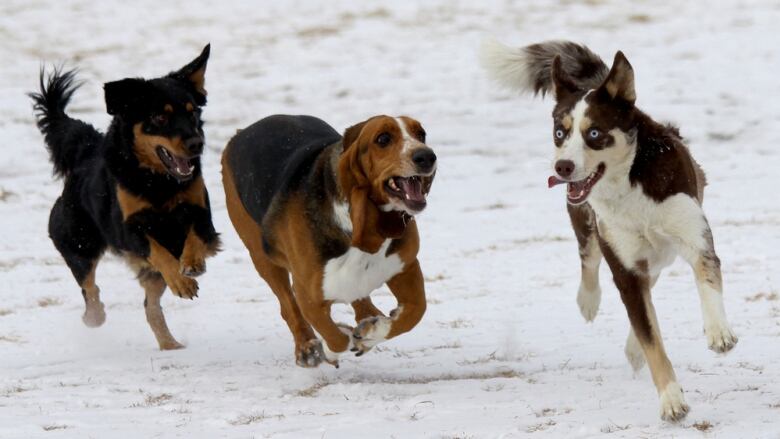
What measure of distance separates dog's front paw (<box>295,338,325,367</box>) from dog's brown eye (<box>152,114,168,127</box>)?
1.67 m

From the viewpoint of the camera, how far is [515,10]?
76.3 ft

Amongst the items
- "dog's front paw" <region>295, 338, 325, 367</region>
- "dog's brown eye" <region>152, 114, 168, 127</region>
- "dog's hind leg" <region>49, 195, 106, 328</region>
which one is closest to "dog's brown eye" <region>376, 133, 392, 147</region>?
"dog's front paw" <region>295, 338, 325, 367</region>

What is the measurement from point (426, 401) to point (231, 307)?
3569mm

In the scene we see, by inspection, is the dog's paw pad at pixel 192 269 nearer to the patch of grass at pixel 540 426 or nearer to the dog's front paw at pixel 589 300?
the dog's front paw at pixel 589 300

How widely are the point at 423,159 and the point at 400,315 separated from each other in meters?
1.00

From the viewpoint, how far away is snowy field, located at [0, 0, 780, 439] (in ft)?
17.8

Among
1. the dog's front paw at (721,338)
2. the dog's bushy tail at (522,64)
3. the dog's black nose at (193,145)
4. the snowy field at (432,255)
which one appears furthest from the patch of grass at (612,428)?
the dog's black nose at (193,145)

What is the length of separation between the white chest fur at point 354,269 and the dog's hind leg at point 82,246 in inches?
110

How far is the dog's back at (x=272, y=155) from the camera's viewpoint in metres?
6.16

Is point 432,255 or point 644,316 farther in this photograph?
point 432,255

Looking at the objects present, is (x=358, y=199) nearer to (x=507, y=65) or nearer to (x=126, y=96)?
(x=507, y=65)

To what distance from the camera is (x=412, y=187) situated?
5352mm

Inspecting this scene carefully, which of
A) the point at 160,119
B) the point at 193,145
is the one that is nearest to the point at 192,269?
the point at 193,145

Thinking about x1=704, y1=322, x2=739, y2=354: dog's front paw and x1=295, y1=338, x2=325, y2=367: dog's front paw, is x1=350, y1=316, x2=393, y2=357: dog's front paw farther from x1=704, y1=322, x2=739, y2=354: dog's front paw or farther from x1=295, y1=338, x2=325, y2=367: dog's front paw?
x1=704, y1=322, x2=739, y2=354: dog's front paw
